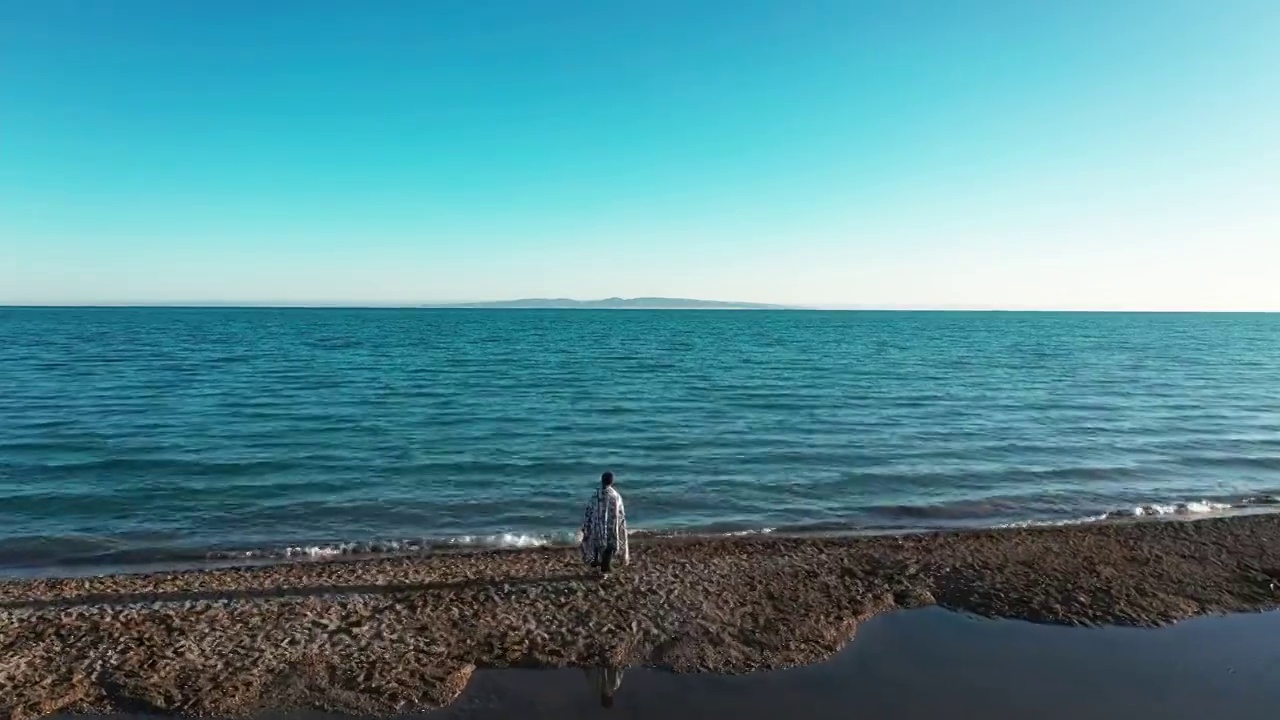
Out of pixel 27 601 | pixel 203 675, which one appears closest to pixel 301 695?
pixel 203 675

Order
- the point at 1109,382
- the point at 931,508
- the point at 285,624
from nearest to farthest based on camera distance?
the point at 285,624 → the point at 931,508 → the point at 1109,382

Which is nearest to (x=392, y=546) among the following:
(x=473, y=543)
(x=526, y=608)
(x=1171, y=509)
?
(x=473, y=543)

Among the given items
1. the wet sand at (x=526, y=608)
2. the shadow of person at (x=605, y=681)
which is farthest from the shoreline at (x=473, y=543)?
the shadow of person at (x=605, y=681)

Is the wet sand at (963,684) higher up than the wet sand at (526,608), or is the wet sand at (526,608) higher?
the wet sand at (526,608)

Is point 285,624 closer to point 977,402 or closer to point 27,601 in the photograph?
point 27,601

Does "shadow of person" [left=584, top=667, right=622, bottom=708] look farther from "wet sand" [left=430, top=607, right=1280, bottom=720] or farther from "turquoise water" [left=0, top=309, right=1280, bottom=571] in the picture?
"turquoise water" [left=0, top=309, right=1280, bottom=571]

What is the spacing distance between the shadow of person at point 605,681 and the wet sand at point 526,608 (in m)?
0.23

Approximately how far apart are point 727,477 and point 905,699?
13.0 metres

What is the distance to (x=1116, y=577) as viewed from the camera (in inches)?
567

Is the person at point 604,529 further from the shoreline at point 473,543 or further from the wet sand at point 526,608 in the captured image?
the shoreline at point 473,543

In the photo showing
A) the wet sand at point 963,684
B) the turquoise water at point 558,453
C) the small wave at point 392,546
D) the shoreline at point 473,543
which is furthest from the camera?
the turquoise water at point 558,453

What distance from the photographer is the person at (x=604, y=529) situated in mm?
13789

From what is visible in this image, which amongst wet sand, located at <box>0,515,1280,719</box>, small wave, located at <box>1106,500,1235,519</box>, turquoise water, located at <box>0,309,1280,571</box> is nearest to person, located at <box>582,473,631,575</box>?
wet sand, located at <box>0,515,1280,719</box>

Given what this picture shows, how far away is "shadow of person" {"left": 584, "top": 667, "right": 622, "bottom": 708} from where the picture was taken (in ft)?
32.9
